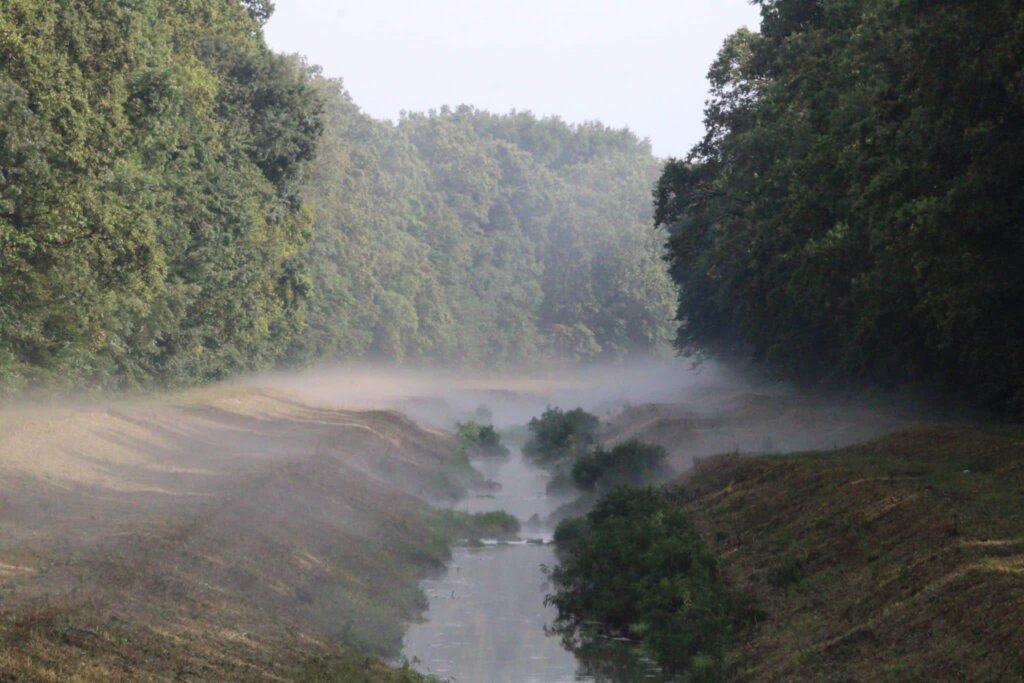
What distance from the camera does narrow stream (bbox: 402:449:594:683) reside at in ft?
77.8

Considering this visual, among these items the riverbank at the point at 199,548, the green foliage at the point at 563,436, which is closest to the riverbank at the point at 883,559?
the riverbank at the point at 199,548

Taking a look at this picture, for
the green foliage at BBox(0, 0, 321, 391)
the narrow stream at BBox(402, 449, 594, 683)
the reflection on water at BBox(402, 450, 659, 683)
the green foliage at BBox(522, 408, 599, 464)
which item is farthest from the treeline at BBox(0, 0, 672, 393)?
the green foliage at BBox(522, 408, 599, 464)

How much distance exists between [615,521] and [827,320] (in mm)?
16473

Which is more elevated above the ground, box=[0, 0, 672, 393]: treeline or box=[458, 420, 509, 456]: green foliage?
box=[0, 0, 672, 393]: treeline

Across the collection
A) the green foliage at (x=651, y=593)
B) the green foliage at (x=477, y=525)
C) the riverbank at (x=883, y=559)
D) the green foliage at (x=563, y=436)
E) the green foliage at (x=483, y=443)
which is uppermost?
the riverbank at (x=883, y=559)

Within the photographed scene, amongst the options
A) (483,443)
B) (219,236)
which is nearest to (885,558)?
(219,236)

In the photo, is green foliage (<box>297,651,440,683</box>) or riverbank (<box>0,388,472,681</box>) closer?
riverbank (<box>0,388,472,681</box>)

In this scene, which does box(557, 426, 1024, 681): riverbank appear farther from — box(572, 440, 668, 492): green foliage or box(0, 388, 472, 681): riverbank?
box(572, 440, 668, 492): green foliage

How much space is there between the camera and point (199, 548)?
2423 centimetres

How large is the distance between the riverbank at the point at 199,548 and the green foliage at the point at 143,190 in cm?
314

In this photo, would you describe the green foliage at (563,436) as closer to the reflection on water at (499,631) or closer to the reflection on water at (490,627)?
the reflection on water at (499,631)

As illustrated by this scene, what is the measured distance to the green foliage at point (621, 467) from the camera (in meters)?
45.9

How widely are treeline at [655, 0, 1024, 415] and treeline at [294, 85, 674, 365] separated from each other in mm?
64800

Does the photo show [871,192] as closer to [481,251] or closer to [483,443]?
[483,443]
